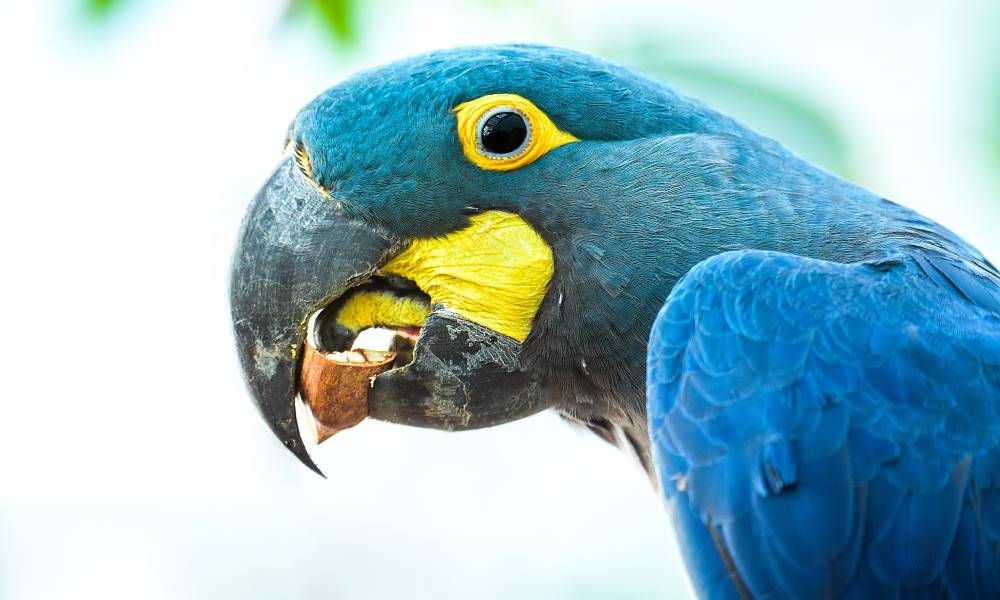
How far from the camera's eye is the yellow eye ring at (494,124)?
2225 mm

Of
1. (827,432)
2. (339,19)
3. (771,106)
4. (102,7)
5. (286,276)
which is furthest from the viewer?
(771,106)

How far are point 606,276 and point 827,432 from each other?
23.1 inches

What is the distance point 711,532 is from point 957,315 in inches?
25.5

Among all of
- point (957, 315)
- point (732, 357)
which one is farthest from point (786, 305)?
point (957, 315)

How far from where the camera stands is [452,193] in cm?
221

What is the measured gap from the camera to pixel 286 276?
2.12 metres

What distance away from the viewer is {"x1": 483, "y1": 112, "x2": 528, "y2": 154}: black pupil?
2227 mm

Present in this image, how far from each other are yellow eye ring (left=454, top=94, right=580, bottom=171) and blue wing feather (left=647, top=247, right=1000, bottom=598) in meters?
0.50

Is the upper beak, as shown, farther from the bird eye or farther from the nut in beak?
the bird eye

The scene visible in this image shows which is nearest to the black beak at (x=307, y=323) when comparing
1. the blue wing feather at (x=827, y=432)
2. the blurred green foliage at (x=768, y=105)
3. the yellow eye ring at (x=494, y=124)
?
the yellow eye ring at (x=494, y=124)

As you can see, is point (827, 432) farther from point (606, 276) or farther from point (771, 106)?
point (771, 106)

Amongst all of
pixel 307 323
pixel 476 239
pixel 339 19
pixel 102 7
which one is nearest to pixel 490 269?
pixel 476 239

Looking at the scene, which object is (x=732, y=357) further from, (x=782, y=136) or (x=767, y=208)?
(x=782, y=136)

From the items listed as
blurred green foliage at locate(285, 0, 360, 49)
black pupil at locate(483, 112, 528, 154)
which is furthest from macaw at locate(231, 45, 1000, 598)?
blurred green foliage at locate(285, 0, 360, 49)
